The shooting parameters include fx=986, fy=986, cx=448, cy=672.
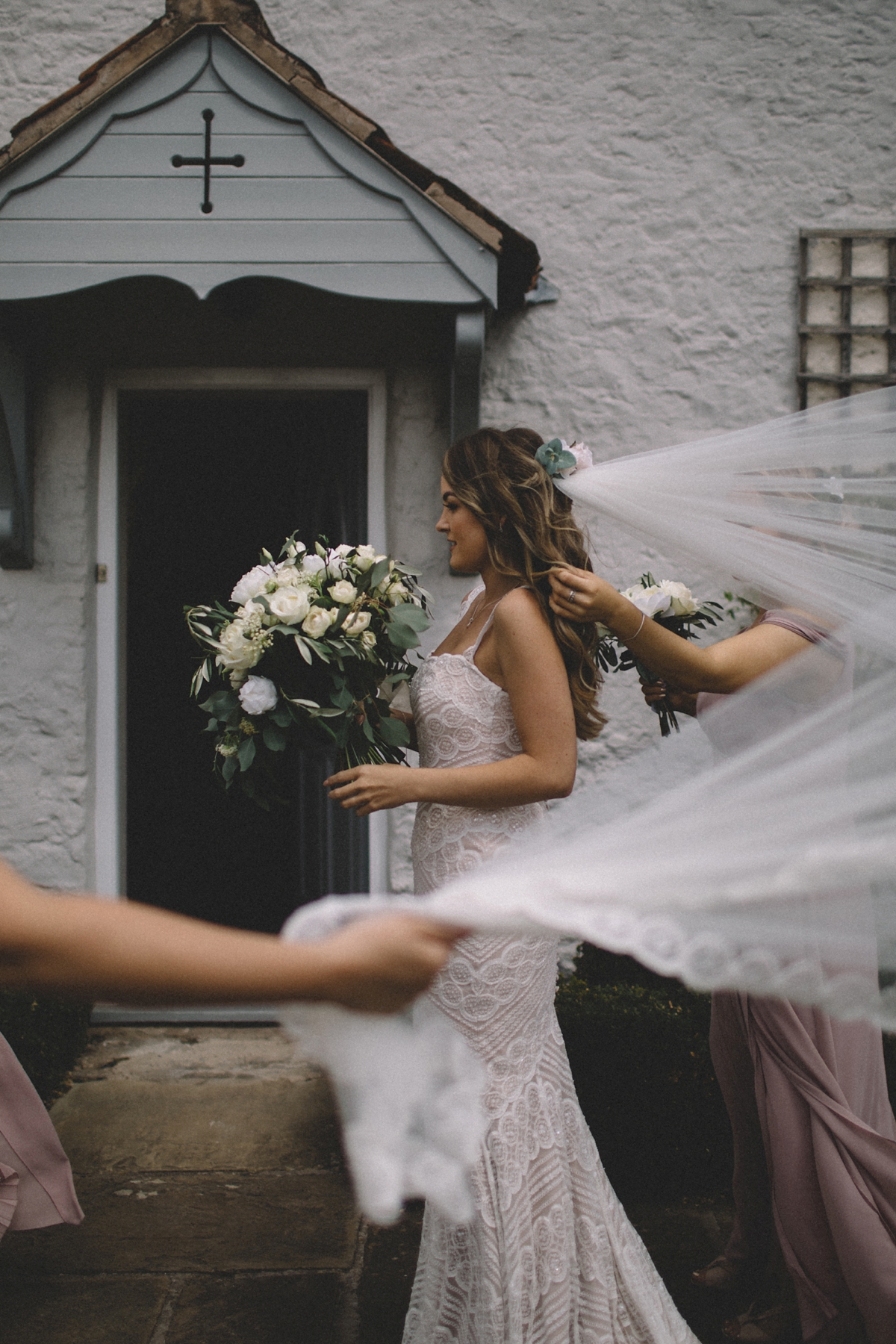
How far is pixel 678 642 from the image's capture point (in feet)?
7.55

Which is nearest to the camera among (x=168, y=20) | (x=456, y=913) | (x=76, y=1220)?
(x=456, y=913)

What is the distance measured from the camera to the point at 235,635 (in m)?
2.43

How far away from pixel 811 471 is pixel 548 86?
11.3 ft

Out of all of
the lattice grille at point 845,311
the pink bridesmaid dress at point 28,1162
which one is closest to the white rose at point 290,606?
the pink bridesmaid dress at point 28,1162

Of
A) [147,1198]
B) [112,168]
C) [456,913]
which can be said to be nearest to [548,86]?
[112,168]

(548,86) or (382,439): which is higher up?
(548,86)

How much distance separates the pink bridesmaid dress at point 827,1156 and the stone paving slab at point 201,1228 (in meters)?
1.36

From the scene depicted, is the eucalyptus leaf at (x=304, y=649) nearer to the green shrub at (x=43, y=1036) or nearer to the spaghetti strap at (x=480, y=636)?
the spaghetti strap at (x=480, y=636)

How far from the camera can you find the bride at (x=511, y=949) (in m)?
2.16

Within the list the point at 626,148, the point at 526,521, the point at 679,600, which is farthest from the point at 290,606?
the point at 626,148

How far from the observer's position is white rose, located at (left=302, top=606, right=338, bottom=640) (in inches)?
93.8

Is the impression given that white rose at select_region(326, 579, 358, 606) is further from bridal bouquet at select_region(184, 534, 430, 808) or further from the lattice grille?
the lattice grille

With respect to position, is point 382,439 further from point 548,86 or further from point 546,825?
point 546,825

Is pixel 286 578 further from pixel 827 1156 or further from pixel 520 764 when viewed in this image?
pixel 827 1156
